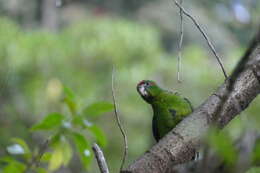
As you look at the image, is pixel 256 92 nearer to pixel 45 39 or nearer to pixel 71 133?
pixel 71 133

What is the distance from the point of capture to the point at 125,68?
19.5 ft

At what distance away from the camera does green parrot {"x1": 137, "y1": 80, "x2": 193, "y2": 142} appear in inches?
84.7

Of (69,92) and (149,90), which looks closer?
(69,92)

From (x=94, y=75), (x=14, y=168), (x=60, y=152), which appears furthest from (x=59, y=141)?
(x=94, y=75)

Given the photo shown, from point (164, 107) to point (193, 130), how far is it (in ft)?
3.14

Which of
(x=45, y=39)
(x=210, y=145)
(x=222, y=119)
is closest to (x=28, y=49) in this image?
(x=45, y=39)

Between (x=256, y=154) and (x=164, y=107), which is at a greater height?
(x=256, y=154)

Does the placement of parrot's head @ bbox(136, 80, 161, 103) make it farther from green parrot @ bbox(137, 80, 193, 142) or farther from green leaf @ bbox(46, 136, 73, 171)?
green leaf @ bbox(46, 136, 73, 171)

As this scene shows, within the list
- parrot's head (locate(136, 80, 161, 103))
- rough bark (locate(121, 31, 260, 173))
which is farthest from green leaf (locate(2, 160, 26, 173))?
parrot's head (locate(136, 80, 161, 103))

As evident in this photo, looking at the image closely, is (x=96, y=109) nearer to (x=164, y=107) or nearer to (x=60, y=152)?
(x=60, y=152)

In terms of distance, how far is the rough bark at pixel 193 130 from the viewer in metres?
1.27

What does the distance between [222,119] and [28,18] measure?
9423 mm

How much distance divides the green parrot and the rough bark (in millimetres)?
782

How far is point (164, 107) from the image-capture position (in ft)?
7.42
